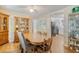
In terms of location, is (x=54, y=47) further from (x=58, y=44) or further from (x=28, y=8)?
(x=28, y=8)

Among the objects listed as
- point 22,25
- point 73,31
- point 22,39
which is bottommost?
point 22,39

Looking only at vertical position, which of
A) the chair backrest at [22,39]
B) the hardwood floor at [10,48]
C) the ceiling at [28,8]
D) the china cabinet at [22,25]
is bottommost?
the hardwood floor at [10,48]

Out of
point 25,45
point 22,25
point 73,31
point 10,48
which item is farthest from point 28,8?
point 73,31

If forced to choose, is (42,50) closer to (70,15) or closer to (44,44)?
(44,44)

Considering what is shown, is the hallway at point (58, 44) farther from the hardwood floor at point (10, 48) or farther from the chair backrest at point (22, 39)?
the hardwood floor at point (10, 48)

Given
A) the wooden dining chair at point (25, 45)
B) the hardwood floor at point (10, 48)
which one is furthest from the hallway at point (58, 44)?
Answer: the hardwood floor at point (10, 48)

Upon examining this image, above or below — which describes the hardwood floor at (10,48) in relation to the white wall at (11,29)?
below

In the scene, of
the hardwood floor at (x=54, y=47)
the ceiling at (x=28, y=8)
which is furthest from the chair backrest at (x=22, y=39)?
the ceiling at (x=28, y=8)

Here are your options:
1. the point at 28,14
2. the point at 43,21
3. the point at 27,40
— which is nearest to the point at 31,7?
the point at 28,14

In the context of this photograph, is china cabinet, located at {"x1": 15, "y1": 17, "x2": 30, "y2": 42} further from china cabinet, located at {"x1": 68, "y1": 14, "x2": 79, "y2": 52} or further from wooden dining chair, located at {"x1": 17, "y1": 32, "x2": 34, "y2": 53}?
china cabinet, located at {"x1": 68, "y1": 14, "x2": 79, "y2": 52}

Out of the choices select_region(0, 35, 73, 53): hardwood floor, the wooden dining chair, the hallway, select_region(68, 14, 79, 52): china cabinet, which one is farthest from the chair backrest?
select_region(68, 14, 79, 52): china cabinet

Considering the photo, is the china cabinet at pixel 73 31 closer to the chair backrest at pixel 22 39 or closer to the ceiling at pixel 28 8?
the ceiling at pixel 28 8
